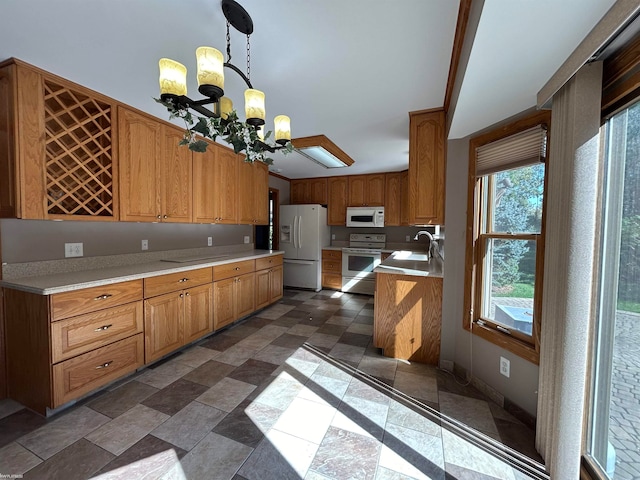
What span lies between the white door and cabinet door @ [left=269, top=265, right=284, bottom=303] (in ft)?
2.97

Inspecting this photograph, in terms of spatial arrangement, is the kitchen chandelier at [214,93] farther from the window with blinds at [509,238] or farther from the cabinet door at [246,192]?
the cabinet door at [246,192]

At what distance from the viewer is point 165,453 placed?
142 centimetres

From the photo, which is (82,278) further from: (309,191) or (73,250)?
(309,191)

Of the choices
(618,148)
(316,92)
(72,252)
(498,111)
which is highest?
(316,92)

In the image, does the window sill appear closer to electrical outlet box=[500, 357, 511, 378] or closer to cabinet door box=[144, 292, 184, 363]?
→ electrical outlet box=[500, 357, 511, 378]

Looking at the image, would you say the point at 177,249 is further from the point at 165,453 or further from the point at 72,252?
the point at 165,453

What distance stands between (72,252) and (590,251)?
3491mm

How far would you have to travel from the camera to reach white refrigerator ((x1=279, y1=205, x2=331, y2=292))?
5.09 m

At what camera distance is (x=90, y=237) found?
232cm

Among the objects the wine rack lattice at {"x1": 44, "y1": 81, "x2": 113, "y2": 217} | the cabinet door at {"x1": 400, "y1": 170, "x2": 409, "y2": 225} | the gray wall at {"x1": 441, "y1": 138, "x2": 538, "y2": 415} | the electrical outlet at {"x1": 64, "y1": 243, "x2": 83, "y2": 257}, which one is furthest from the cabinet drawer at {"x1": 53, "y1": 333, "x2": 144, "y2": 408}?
the cabinet door at {"x1": 400, "y1": 170, "x2": 409, "y2": 225}

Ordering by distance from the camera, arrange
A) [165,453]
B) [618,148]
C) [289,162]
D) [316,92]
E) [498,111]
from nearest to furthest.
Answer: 1. [618,148]
2. [165,453]
3. [498,111]
4. [316,92]
5. [289,162]

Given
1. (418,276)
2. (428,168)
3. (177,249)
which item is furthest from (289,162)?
(418,276)

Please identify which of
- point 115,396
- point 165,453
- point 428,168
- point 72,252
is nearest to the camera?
point 165,453

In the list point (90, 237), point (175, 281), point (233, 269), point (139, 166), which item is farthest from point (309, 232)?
point (90, 237)
